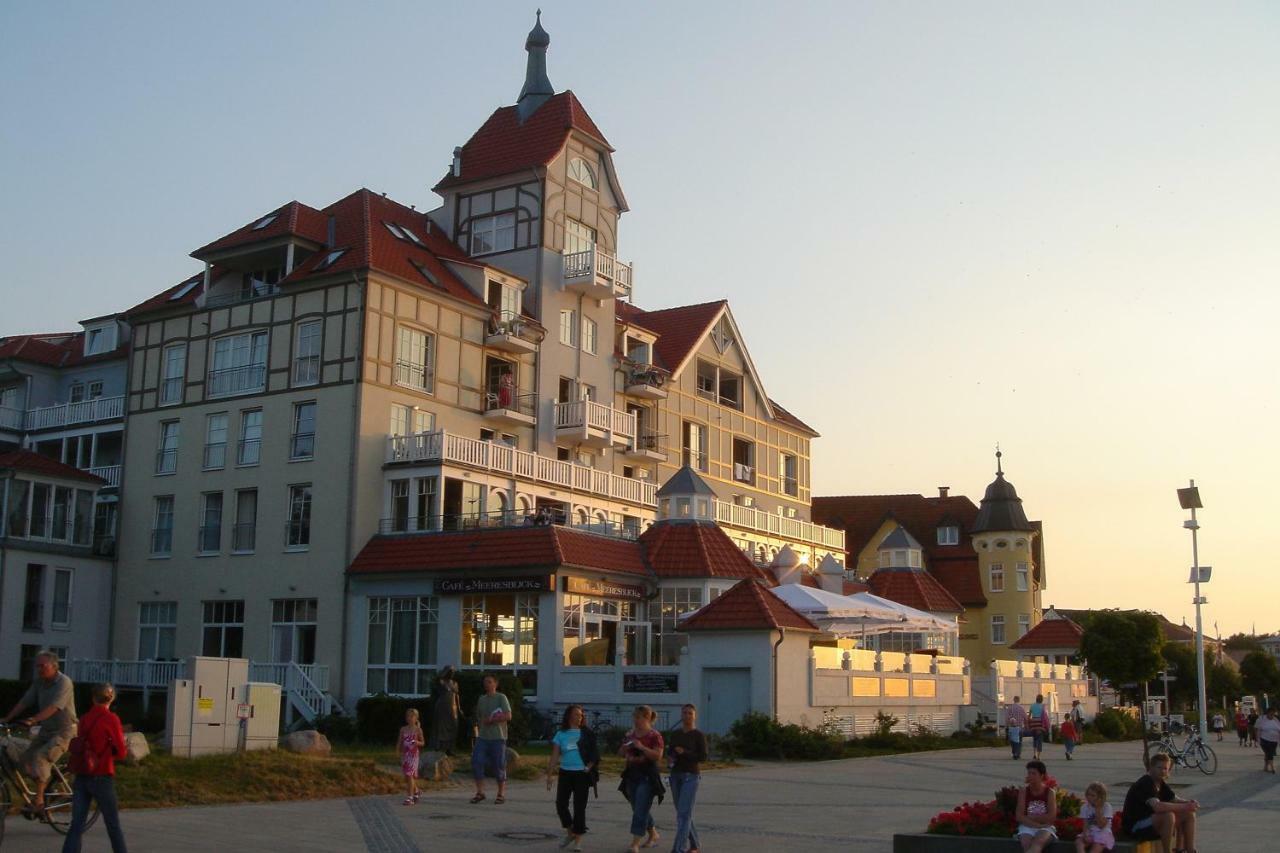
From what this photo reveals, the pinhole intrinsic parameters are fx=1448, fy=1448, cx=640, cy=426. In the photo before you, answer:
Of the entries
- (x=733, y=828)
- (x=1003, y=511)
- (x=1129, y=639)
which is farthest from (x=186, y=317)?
(x=1003, y=511)

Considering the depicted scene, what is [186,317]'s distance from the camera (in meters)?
44.7

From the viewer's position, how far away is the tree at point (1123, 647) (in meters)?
55.3

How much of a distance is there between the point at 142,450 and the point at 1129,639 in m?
36.4

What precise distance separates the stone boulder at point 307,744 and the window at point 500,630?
12.0m

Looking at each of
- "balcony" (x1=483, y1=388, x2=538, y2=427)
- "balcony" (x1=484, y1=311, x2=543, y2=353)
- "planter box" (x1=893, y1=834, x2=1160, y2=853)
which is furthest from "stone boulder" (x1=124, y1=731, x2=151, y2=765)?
"balcony" (x1=484, y1=311, x2=543, y2=353)

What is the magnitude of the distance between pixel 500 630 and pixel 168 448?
536 inches

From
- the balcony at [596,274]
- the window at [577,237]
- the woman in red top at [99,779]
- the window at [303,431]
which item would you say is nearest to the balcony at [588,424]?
the balcony at [596,274]

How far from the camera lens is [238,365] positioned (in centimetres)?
4319

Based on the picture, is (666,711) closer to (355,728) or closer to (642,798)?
(355,728)

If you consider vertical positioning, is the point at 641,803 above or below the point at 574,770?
below

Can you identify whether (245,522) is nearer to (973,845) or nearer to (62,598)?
(62,598)

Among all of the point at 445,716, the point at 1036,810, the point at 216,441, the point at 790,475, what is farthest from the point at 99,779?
the point at 790,475

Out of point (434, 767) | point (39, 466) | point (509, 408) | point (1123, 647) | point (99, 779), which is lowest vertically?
point (434, 767)

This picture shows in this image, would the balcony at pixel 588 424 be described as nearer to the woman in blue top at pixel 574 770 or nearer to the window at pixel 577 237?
the window at pixel 577 237
